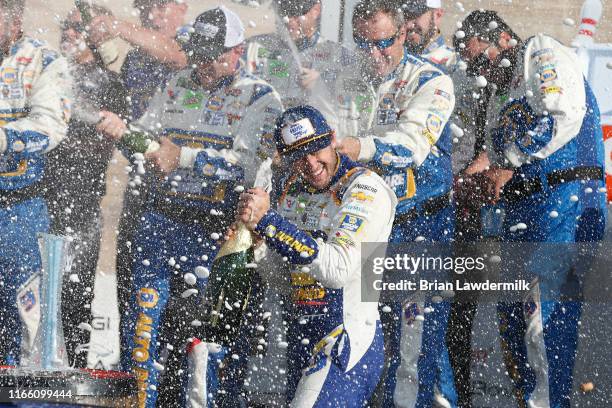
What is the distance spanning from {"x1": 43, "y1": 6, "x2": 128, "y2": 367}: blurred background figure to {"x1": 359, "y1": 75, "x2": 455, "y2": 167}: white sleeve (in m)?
1.38

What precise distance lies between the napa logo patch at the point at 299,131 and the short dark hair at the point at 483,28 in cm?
97

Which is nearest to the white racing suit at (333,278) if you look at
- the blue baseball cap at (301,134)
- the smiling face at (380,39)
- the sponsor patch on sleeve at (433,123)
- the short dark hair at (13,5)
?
the blue baseball cap at (301,134)

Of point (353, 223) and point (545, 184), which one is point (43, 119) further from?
point (545, 184)

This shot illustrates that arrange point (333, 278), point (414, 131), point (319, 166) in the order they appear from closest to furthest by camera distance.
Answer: point (333, 278), point (319, 166), point (414, 131)

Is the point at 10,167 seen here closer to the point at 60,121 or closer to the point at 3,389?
the point at 60,121

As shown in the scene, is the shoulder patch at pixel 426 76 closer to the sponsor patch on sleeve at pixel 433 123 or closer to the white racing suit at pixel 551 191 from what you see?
the sponsor patch on sleeve at pixel 433 123

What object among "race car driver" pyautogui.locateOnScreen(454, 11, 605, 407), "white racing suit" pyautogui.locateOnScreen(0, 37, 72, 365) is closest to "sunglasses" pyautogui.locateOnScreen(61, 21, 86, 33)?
"white racing suit" pyautogui.locateOnScreen(0, 37, 72, 365)

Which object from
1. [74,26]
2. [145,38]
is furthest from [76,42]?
[145,38]

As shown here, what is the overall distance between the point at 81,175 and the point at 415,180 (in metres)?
1.76

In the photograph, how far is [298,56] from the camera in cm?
469

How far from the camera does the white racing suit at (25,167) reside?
15.8 ft

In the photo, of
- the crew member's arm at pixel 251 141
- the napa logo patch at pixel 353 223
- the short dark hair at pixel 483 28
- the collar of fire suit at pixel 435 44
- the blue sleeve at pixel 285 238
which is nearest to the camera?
the blue sleeve at pixel 285 238

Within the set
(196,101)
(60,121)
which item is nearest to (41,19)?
(60,121)

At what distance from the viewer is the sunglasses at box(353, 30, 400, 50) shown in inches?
177
